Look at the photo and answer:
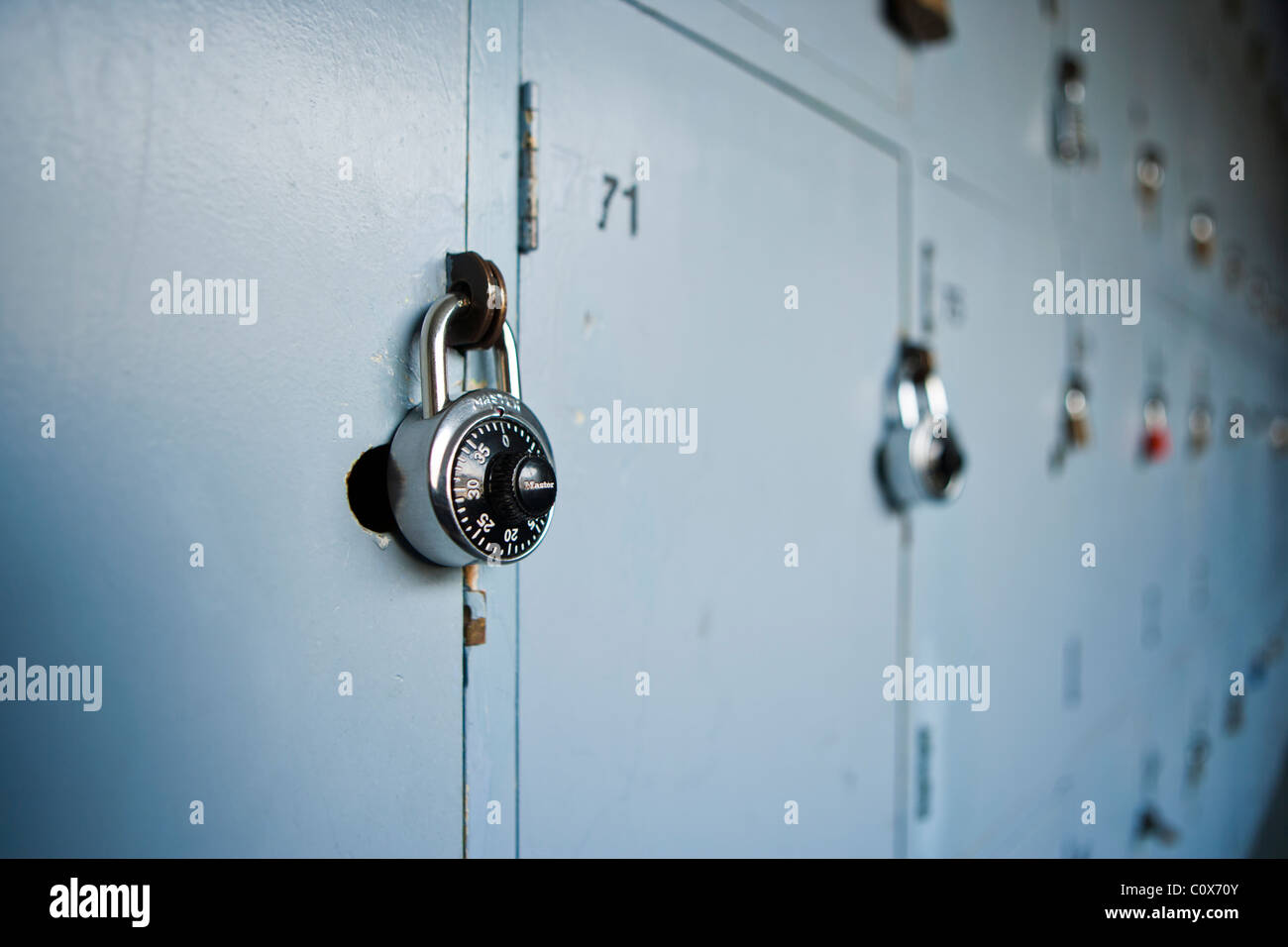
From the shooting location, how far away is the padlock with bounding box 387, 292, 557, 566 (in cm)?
57

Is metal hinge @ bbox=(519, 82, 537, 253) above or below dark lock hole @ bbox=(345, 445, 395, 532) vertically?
above

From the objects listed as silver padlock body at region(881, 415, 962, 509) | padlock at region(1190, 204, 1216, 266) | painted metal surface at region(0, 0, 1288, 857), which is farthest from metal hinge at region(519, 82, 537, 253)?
padlock at region(1190, 204, 1216, 266)

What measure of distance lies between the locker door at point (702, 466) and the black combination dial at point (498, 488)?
12 cm

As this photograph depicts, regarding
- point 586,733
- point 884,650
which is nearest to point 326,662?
point 586,733

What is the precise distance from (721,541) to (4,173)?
0.68 metres

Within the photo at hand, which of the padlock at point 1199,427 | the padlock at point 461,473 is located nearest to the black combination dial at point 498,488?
the padlock at point 461,473

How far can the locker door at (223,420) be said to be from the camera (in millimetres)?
457

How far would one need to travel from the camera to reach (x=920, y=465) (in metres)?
1.15

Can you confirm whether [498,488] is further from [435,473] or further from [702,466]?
[702,466]

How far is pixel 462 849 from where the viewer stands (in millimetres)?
664
